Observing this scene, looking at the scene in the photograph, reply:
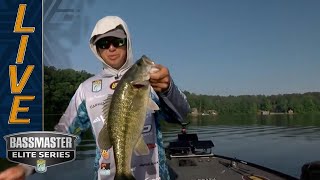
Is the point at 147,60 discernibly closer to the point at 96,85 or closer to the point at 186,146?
the point at 96,85

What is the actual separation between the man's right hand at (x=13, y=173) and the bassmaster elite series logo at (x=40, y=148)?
4.52 feet

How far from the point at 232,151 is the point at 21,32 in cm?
3045

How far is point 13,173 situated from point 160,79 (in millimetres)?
1741

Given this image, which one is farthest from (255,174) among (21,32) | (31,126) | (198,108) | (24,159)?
(198,108)

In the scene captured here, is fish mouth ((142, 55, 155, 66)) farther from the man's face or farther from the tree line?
the tree line

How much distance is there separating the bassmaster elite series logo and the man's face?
1.48 meters

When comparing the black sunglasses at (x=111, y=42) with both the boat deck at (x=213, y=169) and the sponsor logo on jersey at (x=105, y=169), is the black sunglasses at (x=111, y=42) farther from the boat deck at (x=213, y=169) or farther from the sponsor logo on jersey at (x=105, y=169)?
the boat deck at (x=213, y=169)

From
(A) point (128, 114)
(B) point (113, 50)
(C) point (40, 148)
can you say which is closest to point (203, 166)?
(C) point (40, 148)

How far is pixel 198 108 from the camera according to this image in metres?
169

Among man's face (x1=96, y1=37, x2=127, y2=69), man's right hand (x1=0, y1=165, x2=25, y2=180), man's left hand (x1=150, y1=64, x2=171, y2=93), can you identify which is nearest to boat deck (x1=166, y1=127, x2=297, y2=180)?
man's face (x1=96, y1=37, x2=127, y2=69)

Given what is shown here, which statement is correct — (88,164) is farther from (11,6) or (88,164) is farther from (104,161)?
(104,161)

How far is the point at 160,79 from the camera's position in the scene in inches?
133

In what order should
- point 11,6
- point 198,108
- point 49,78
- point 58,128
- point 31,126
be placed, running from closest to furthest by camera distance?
point 58,128, point 11,6, point 31,126, point 49,78, point 198,108

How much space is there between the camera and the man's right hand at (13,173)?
352cm
